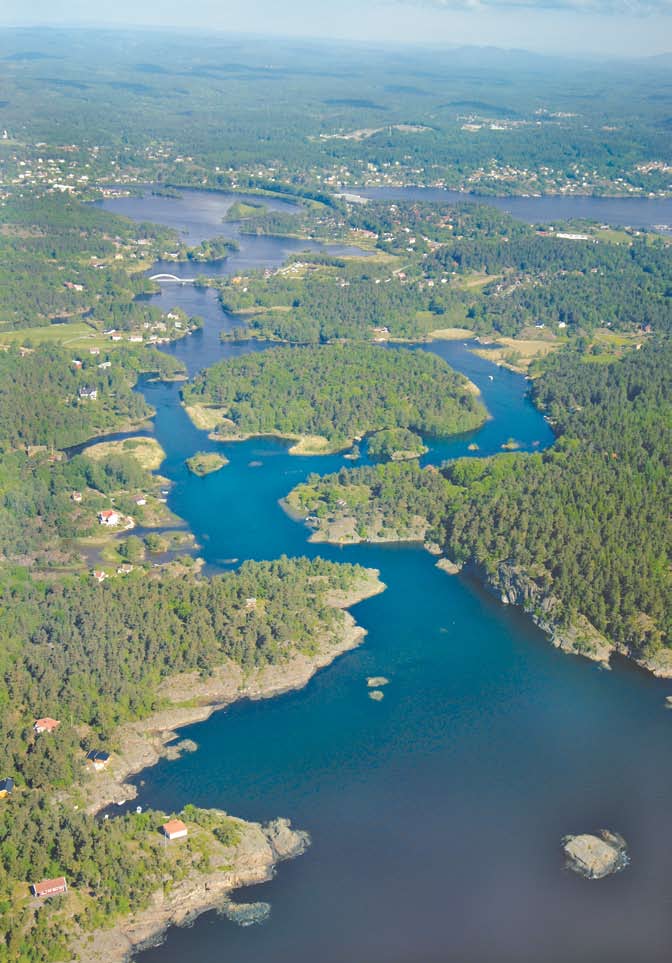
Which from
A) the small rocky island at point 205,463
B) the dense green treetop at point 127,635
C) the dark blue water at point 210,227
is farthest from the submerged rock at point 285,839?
the dark blue water at point 210,227

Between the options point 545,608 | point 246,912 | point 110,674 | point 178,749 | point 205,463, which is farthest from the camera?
point 205,463

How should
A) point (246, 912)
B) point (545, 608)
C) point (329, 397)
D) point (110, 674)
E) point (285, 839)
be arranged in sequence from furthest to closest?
point (329, 397) → point (545, 608) → point (110, 674) → point (285, 839) → point (246, 912)

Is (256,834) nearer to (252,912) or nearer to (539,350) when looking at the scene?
(252,912)

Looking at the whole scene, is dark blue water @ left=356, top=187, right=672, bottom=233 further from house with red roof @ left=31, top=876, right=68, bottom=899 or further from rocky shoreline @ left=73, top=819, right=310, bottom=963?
house with red roof @ left=31, top=876, right=68, bottom=899

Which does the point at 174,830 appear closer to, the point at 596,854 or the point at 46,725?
the point at 46,725

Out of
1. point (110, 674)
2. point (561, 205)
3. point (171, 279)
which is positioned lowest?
point (110, 674)

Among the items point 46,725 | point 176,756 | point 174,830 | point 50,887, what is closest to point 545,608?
point 176,756
